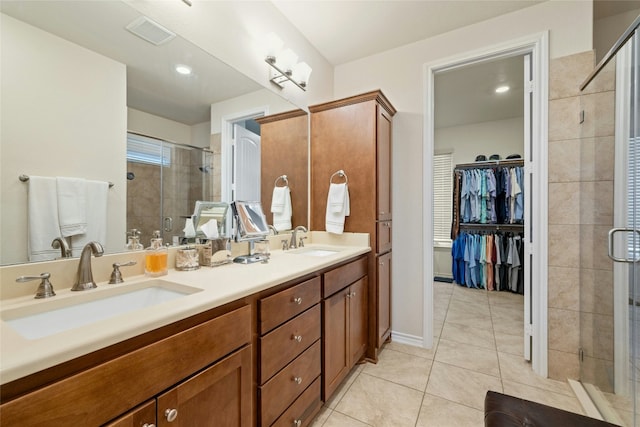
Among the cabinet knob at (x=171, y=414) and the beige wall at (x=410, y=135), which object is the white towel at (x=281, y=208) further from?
the cabinet knob at (x=171, y=414)

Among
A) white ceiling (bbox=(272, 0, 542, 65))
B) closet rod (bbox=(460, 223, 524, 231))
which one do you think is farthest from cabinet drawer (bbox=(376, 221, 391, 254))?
closet rod (bbox=(460, 223, 524, 231))

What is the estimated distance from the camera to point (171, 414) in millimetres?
722

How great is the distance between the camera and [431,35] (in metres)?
2.25

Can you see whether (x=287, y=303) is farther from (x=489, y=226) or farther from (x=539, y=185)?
(x=489, y=226)

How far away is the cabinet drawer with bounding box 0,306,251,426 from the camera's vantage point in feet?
1.67

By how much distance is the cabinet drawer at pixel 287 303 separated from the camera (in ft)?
3.52

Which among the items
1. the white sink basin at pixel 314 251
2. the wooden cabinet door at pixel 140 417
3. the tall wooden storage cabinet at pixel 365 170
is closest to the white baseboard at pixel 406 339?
the tall wooden storage cabinet at pixel 365 170

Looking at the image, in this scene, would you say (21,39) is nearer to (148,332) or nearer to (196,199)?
(196,199)

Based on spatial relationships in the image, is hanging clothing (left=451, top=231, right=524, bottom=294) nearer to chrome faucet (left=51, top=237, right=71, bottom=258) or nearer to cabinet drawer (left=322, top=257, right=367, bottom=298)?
cabinet drawer (left=322, top=257, right=367, bottom=298)

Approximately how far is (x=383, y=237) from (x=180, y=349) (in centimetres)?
172

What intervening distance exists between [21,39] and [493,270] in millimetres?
4848

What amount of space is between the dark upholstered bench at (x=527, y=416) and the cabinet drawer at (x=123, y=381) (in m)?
0.95

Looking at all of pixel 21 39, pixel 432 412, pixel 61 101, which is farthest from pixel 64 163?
pixel 432 412

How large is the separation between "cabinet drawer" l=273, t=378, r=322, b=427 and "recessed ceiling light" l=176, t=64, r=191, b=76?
5.73 feet
